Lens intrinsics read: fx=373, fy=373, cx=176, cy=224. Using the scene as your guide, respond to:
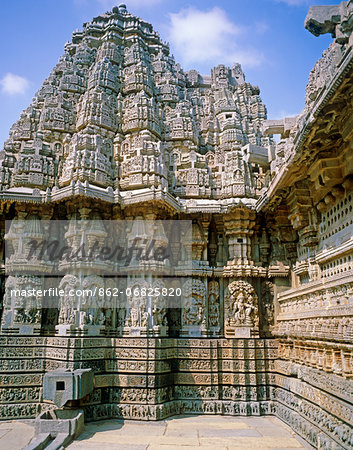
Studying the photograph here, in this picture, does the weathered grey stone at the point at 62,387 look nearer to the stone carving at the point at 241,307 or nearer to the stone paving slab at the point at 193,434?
the stone paving slab at the point at 193,434

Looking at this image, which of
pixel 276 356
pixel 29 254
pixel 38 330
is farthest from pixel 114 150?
pixel 276 356

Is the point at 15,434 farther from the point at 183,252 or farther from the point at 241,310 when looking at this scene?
the point at 241,310

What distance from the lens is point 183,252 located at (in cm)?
1163

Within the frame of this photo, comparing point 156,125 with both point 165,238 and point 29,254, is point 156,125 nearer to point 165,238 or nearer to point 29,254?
point 165,238

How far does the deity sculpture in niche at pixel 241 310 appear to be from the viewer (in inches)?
427

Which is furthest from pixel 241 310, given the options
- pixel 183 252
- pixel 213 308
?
pixel 183 252

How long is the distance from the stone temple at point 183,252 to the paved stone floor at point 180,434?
0.38 m

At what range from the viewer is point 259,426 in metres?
9.00

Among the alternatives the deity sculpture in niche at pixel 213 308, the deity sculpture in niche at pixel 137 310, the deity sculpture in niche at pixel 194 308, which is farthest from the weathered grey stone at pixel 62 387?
the deity sculpture in niche at pixel 213 308

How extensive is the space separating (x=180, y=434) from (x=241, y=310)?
3864 mm

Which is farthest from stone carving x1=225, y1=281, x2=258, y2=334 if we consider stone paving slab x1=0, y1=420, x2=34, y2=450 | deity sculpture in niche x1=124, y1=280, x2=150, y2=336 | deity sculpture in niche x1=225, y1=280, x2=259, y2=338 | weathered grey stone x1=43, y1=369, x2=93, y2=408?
stone paving slab x1=0, y1=420, x2=34, y2=450

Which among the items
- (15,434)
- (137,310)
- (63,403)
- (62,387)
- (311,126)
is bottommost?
(15,434)

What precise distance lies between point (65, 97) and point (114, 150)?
3185mm

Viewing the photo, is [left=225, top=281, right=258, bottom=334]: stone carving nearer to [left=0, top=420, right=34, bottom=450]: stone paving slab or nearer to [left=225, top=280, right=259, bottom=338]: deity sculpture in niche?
[left=225, top=280, right=259, bottom=338]: deity sculpture in niche
